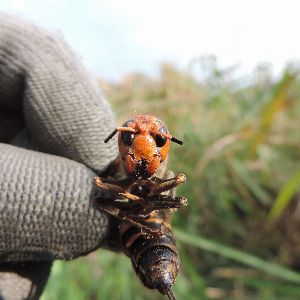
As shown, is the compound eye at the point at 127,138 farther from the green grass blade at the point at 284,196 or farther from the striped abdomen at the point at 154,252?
the green grass blade at the point at 284,196

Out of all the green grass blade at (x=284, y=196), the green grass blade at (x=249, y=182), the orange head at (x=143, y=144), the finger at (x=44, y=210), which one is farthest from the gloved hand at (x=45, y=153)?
the green grass blade at (x=249, y=182)

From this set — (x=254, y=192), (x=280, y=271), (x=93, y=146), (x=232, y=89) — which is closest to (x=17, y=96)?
(x=93, y=146)

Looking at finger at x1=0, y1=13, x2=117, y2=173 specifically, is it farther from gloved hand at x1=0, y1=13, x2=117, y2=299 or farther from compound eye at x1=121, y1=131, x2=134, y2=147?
compound eye at x1=121, y1=131, x2=134, y2=147

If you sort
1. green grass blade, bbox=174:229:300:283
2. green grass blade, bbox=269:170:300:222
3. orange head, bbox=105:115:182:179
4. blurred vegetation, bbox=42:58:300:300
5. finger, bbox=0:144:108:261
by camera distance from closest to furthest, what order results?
orange head, bbox=105:115:182:179, finger, bbox=0:144:108:261, green grass blade, bbox=269:170:300:222, green grass blade, bbox=174:229:300:283, blurred vegetation, bbox=42:58:300:300

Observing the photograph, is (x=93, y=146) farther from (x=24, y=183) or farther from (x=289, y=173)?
(x=289, y=173)

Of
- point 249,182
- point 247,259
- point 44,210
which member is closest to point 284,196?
point 247,259

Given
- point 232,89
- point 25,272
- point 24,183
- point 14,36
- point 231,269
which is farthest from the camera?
point 232,89

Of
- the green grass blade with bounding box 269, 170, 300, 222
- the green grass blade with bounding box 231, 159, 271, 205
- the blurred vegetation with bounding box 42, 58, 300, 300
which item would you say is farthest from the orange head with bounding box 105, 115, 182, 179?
the green grass blade with bounding box 231, 159, 271, 205
